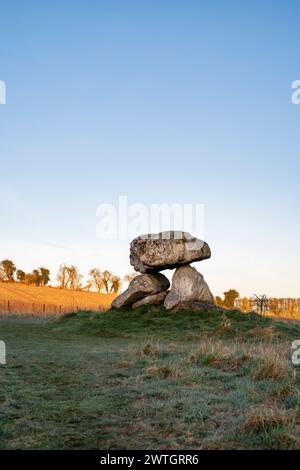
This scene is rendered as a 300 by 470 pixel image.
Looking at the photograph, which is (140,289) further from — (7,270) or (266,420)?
(7,270)

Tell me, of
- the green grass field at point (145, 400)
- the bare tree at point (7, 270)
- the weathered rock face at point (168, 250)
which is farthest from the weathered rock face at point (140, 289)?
the bare tree at point (7, 270)

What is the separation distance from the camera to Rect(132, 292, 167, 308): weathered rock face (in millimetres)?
23172

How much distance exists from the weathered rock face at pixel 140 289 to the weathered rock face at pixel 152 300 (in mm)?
211

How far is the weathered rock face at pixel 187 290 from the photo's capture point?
22406mm

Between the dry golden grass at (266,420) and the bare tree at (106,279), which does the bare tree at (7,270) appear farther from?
the dry golden grass at (266,420)

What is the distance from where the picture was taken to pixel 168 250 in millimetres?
23297

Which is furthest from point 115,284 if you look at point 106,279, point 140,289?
point 140,289

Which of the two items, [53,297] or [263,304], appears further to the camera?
[53,297]

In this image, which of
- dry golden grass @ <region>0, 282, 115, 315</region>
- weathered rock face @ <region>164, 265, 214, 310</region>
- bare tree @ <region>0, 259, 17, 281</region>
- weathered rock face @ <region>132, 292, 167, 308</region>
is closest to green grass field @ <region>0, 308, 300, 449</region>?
weathered rock face @ <region>164, 265, 214, 310</region>

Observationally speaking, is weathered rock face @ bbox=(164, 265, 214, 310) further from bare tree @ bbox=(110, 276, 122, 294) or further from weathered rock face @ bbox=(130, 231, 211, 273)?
bare tree @ bbox=(110, 276, 122, 294)

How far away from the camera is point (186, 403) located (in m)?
6.38

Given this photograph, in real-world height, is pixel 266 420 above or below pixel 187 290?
below

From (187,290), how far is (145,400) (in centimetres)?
1606
